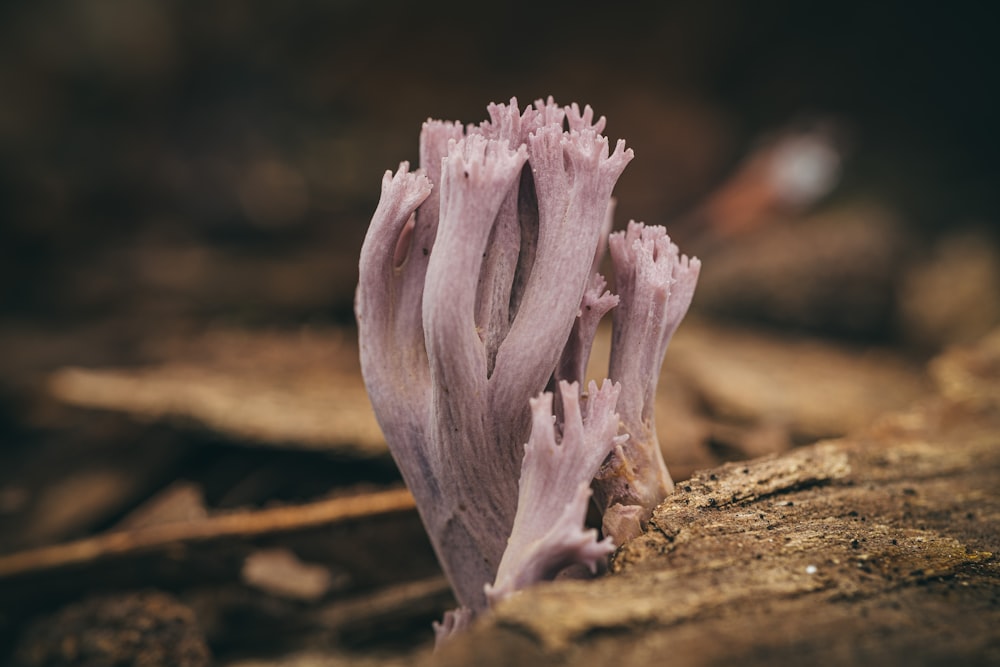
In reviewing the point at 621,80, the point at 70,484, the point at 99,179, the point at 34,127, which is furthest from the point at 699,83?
the point at 70,484

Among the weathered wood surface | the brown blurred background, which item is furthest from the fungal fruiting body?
the brown blurred background

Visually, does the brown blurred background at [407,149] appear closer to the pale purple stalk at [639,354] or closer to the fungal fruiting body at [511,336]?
the fungal fruiting body at [511,336]

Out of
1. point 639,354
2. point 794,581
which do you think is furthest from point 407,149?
point 794,581

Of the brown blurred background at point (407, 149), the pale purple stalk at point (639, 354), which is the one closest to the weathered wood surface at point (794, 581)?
the pale purple stalk at point (639, 354)

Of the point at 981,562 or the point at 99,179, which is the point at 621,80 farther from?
the point at 981,562

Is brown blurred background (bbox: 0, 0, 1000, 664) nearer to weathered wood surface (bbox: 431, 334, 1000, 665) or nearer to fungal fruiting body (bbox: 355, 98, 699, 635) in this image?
fungal fruiting body (bbox: 355, 98, 699, 635)

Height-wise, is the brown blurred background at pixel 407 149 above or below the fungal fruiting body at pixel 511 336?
above

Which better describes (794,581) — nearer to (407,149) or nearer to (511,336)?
(511,336)
